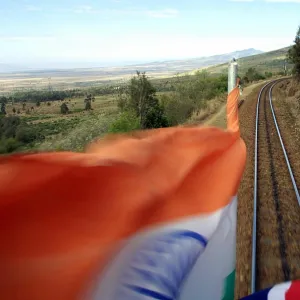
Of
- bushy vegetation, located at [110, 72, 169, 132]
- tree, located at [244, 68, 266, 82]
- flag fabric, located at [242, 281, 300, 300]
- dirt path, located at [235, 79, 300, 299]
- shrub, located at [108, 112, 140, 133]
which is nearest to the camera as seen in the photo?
flag fabric, located at [242, 281, 300, 300]

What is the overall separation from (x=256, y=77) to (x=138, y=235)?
82.8m

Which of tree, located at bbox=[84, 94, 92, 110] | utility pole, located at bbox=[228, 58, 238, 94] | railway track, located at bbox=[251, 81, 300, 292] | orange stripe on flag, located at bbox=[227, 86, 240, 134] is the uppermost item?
utility pole, located at bbox=[228, 58, 238, 94]

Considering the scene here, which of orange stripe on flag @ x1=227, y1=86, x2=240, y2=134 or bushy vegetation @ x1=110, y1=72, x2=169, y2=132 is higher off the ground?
orange stripe on flag @ x1=227, y1=86, x2=240, y2=134

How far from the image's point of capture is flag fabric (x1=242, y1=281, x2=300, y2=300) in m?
1.84

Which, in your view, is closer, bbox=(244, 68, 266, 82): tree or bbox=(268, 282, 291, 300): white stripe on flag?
bbox=(268, 282, 291, 300): white stripe on flag

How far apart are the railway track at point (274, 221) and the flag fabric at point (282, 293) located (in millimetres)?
3608

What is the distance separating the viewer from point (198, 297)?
5.38 feet

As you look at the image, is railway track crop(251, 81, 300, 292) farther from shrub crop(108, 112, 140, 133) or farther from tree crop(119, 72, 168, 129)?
tree crop(119, 72, 168, 129)

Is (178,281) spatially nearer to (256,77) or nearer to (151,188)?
(151,188)

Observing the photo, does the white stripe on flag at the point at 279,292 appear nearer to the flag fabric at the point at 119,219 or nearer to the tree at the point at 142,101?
the flag fabric at the point at 119,219

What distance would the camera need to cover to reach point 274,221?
7.83 m

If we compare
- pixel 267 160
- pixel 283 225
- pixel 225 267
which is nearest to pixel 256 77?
pixel 267 160

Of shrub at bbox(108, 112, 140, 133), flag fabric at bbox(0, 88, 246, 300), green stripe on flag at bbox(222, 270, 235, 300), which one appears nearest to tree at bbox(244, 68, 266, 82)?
shrub at bbox(108, 112, 140, 133)

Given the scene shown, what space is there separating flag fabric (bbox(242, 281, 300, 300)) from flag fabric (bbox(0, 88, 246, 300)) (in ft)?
0.67
